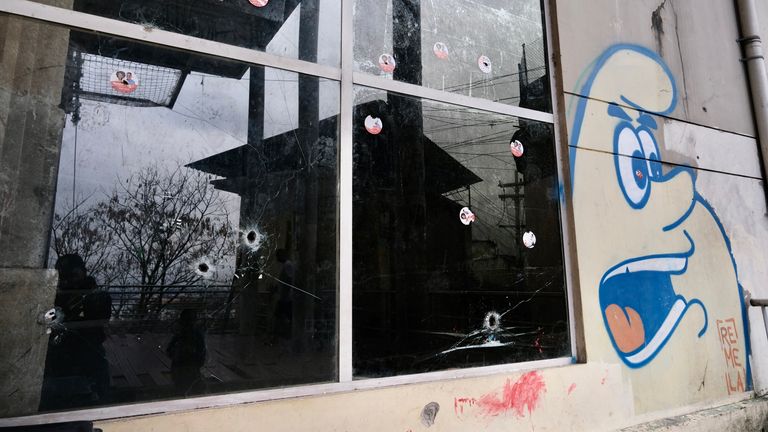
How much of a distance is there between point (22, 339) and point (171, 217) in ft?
2.68

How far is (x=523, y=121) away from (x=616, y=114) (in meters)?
0.98

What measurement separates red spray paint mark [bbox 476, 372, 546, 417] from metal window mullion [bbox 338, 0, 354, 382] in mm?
970

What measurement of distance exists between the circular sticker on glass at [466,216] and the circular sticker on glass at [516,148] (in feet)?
2.20

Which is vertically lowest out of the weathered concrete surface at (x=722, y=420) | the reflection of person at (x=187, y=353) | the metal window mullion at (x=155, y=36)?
the weathered concrete surface at (x=722, y=420)

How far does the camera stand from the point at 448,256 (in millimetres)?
3180

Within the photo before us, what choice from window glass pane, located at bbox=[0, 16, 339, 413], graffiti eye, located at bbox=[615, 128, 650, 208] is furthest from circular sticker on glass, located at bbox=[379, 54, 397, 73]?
graffiti eye, located at bbox=[615, 128, 650, 208]

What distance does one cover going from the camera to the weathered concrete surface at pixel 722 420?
3.54 m

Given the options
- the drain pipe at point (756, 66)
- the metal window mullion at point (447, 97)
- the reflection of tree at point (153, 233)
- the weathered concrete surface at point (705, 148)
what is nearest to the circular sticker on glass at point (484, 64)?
the metal window mullion at point (447, 97)

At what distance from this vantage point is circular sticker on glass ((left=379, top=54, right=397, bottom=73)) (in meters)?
3.19

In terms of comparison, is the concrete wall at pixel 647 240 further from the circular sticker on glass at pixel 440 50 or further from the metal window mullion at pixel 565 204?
the circular sticker on glass at pixel 440 50

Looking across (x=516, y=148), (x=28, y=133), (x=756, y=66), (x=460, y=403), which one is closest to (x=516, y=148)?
(x=516, y=148)

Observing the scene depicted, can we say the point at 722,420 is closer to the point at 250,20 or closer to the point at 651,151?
the point at 651,151

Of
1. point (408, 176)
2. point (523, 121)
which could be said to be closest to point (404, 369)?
point (408, 176)

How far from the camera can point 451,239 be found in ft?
10.6
